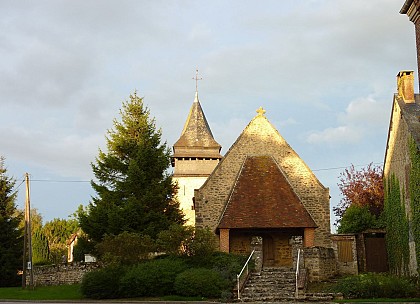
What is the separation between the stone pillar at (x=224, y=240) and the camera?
29.6 m

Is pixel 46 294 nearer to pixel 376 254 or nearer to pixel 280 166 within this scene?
pixel 280 166

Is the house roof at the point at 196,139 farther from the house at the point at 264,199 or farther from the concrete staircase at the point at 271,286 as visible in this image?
the concrete staircase at the point at 271,286

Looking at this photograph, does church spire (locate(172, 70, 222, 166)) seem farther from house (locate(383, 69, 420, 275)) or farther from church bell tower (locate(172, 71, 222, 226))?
house (locate(383, 69, 420, 275))

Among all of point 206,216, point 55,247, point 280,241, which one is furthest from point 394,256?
point 55,247

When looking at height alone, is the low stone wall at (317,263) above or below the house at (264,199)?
below

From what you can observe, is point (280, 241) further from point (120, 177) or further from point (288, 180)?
point (120, 177)

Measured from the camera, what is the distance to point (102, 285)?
78.6ft

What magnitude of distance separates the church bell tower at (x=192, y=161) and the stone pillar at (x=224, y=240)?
18444 mm

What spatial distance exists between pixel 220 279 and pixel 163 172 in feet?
37.9

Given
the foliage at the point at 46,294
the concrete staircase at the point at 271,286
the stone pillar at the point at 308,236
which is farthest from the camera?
the stone pillar at the point at 308,236

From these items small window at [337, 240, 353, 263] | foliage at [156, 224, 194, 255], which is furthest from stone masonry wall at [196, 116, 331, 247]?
foliage at [156, 224, 194, 255]

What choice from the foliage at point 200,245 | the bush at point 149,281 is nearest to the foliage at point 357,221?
the foliage at point 200,245

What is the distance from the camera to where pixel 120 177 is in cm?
3419

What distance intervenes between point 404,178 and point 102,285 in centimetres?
1476
